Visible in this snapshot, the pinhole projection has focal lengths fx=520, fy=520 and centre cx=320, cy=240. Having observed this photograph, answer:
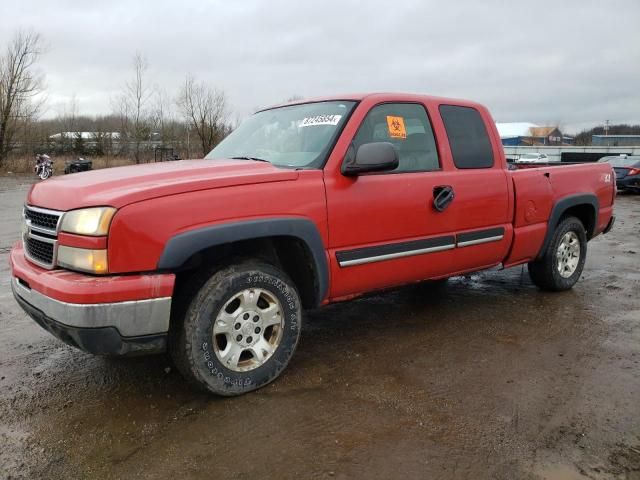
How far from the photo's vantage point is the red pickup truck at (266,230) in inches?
104

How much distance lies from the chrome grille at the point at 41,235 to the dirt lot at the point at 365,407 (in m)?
0.86

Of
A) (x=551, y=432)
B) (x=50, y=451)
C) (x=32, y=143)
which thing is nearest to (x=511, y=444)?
(x=551, y=432)

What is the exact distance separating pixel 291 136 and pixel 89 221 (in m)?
1.67

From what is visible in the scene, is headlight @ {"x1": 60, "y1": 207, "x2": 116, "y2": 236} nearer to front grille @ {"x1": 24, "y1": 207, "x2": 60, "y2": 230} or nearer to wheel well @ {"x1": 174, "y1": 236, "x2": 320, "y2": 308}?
front grille @ {"x1": 24, "y1": 207, "x2": 60, "y2": 230}

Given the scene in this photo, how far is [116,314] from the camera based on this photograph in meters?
2.60

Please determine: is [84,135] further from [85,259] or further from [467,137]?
[85,259]

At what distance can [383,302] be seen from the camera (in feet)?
16.9

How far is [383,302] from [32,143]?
38.3 metres

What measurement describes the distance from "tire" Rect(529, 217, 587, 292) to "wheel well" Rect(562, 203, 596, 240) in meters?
0.14

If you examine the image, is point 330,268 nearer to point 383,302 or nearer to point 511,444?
point 511,444

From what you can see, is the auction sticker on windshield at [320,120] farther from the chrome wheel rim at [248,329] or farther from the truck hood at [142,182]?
the chrome wheel rim at [248,329]

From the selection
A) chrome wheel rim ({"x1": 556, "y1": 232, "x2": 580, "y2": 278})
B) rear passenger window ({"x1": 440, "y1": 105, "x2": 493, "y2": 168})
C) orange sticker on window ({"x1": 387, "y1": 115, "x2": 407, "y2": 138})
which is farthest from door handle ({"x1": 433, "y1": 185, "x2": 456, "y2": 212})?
chrome wheel rim ({"x1": 556, "y1": 232, "x2": 580, "y2": 278})

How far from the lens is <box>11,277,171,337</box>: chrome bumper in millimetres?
2559

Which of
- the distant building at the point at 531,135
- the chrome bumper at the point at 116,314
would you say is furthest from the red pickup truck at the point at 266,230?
the distant building at the point at 531,135
